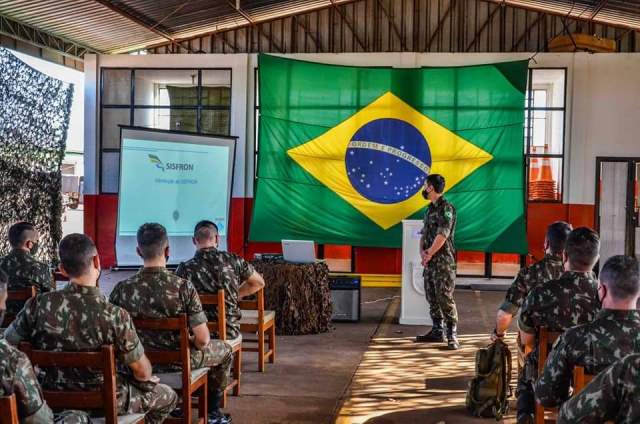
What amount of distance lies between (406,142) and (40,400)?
373 inches

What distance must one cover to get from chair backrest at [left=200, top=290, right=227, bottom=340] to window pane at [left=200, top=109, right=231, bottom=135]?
322 inches

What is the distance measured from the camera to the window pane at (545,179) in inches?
466

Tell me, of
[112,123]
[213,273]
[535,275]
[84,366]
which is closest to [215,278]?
[213,273]

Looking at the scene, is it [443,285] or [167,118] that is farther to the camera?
[167,118]

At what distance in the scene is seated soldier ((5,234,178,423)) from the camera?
2.86 meters

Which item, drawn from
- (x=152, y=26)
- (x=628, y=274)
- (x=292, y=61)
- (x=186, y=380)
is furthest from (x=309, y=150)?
(x=628, y=274)

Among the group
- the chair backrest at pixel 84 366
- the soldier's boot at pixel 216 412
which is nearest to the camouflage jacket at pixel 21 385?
the chair backrest at pixel 84 366

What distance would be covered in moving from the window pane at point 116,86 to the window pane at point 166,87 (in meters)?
0.17

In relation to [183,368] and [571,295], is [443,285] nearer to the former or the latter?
[571,295]

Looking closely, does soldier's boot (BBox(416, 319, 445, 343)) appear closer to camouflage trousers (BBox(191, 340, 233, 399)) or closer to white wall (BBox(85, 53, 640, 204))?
camouflage trousers (BBox(191, 340, 233, 399))

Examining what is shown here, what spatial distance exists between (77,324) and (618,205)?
1047 centimetres

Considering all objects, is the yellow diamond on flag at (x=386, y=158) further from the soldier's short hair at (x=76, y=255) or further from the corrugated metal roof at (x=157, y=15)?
the soldier's short hair at (x=76, y=255)

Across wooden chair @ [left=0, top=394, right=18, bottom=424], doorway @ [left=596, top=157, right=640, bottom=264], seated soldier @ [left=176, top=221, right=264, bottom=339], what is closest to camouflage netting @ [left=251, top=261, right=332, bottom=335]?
seated soldier @ [left=176, top=221, right=264, bottom=339]

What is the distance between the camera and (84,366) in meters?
2.75
